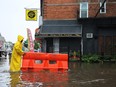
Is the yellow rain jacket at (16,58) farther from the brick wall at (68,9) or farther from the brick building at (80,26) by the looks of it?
the brick wall at (68,9)

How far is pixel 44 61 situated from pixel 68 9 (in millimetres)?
25385

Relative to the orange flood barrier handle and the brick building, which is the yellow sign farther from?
the orange flood barrier handle

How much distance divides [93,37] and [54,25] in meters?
4.89

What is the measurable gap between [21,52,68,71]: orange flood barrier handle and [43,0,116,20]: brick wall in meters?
24.4

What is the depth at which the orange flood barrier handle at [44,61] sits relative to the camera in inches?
832

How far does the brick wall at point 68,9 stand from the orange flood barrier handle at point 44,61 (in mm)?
24435

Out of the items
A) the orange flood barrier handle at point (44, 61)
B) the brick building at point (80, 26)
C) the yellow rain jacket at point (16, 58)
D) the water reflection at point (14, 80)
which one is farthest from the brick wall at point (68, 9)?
the water reflection at point (14, 80)

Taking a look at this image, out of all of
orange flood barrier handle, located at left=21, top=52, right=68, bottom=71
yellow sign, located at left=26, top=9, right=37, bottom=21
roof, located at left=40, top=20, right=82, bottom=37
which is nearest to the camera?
orange flood barrier handle, located at left=21, top=52, right=68, bottom=71

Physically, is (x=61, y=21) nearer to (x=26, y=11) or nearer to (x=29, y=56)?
(x=26, y=11)

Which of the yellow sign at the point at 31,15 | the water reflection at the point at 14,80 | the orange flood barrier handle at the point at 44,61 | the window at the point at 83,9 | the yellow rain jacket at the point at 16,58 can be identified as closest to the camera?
the water reflection at the point at 14,80

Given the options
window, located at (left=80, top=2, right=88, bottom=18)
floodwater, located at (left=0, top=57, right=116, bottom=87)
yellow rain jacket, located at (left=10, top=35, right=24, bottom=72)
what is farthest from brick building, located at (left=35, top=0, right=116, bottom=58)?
floodwater, located at (left=0, top=57, right=116, bottom=87)

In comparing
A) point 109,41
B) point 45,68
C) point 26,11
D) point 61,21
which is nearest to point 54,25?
point 61,21

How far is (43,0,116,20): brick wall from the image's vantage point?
148 feet

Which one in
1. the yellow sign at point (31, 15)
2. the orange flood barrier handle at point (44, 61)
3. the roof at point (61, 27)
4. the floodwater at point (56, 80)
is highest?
the yellow sign at point (31, 15)
